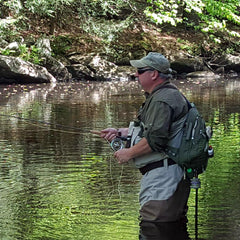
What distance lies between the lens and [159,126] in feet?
15.0

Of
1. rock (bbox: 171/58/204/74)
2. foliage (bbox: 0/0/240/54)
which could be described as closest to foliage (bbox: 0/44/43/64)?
foliage (bbox: 0/0/240/54)

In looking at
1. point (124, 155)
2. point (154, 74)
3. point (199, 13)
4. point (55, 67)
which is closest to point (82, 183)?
point (124, 155)

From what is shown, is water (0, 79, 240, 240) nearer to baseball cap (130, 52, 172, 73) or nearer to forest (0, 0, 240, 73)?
baseball cap (130, 52, 172, 73)

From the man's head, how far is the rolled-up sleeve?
0.98 feet

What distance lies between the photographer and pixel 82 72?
2669 cm

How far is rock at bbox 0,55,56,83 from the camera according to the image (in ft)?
75.2

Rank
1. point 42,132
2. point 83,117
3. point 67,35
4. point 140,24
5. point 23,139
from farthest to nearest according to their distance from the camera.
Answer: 1. point 140,24
2. point 67,35
3. point 83,117
4. point 42,132
5. point 23,139

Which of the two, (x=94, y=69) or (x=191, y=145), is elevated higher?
(x=191, y=145)

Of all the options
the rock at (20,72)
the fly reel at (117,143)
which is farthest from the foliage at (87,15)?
the fly reel at (117,143)

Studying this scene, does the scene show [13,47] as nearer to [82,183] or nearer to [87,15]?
[87,15]

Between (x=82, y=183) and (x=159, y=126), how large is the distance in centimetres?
264

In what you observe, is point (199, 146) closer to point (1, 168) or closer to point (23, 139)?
point (1, 168)

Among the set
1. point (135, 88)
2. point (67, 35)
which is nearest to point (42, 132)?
point (135, 88)

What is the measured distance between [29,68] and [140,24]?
1018cm
